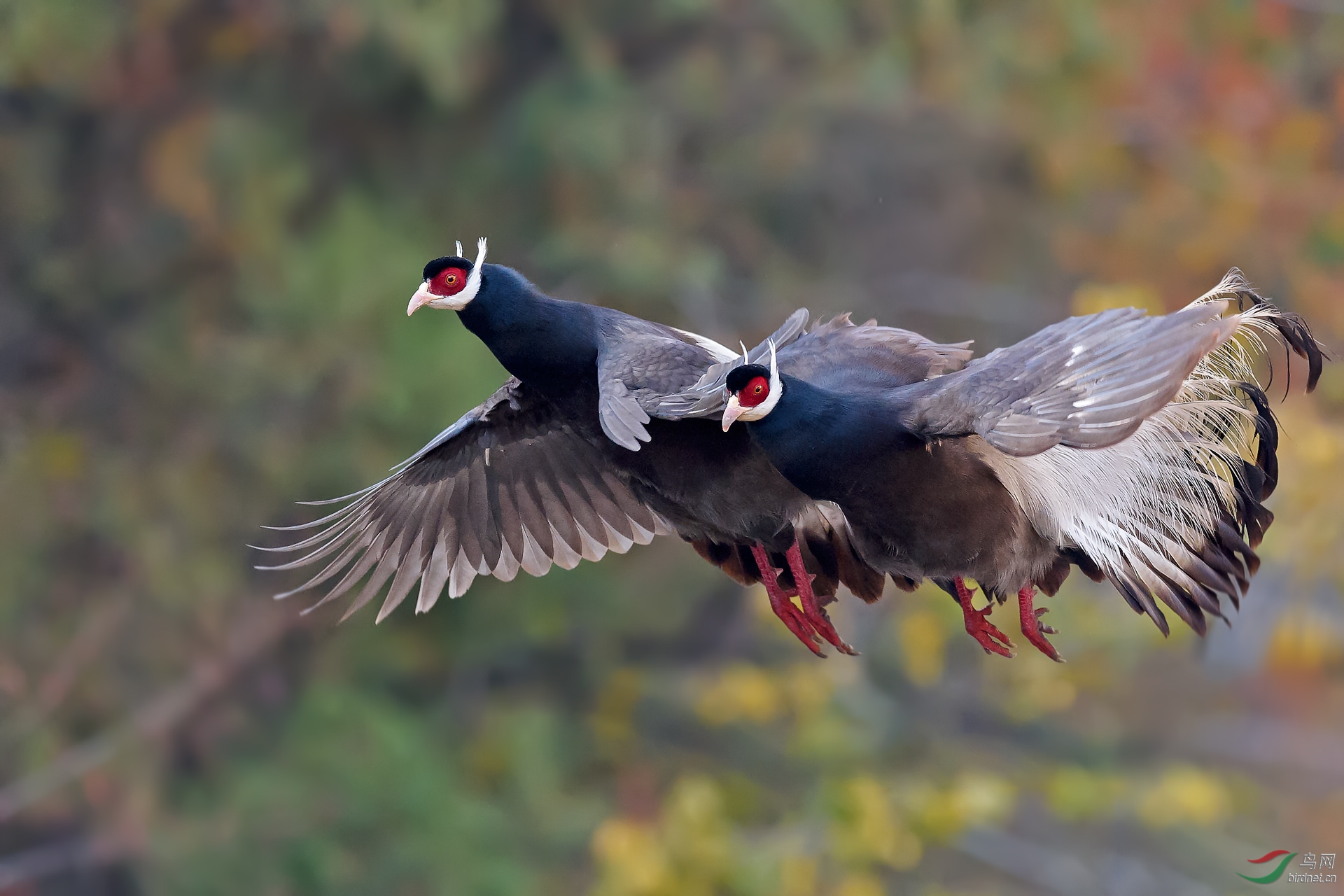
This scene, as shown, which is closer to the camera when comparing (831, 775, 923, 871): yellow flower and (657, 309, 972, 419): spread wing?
(657, 309, 972, 419): spread wing

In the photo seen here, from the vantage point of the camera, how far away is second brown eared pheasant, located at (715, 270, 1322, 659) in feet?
8.01

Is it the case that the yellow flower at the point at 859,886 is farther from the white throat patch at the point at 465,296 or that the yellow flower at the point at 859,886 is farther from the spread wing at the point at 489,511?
the white throat patch at the point at 465,296

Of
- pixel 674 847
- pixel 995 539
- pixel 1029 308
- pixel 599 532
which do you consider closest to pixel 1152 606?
pixel 995 539

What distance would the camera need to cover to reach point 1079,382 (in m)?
2.28

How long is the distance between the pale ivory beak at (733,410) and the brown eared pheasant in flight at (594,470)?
15 centimetres

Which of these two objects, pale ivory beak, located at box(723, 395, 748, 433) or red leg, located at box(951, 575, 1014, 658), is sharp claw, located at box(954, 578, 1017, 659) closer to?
red leg, located at box(951, 575, 1014, 658)

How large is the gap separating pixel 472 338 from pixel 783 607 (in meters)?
4.47

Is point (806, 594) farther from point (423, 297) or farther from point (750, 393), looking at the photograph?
point (423, 297)

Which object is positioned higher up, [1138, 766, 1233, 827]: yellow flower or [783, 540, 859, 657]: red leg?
[783, 540, 859, 657]: red leg

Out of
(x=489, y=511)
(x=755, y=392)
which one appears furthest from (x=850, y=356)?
(x=489, y=511)

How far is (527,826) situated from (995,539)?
614 centimetres

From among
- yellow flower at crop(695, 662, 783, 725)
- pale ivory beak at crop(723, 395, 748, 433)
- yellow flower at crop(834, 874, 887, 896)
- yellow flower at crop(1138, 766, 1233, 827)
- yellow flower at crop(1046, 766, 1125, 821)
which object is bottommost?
yellow flower at crop(1138, 766, 1233, 827)

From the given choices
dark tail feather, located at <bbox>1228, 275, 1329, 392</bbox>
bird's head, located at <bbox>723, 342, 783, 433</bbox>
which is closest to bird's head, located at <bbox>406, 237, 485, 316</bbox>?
bird's head, located at <bbox>723, 342, 783, 433</bbox>

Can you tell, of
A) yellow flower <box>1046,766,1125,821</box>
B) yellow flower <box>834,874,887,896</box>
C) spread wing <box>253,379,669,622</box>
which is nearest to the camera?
spread wing <box>253,379,669,622</box>
